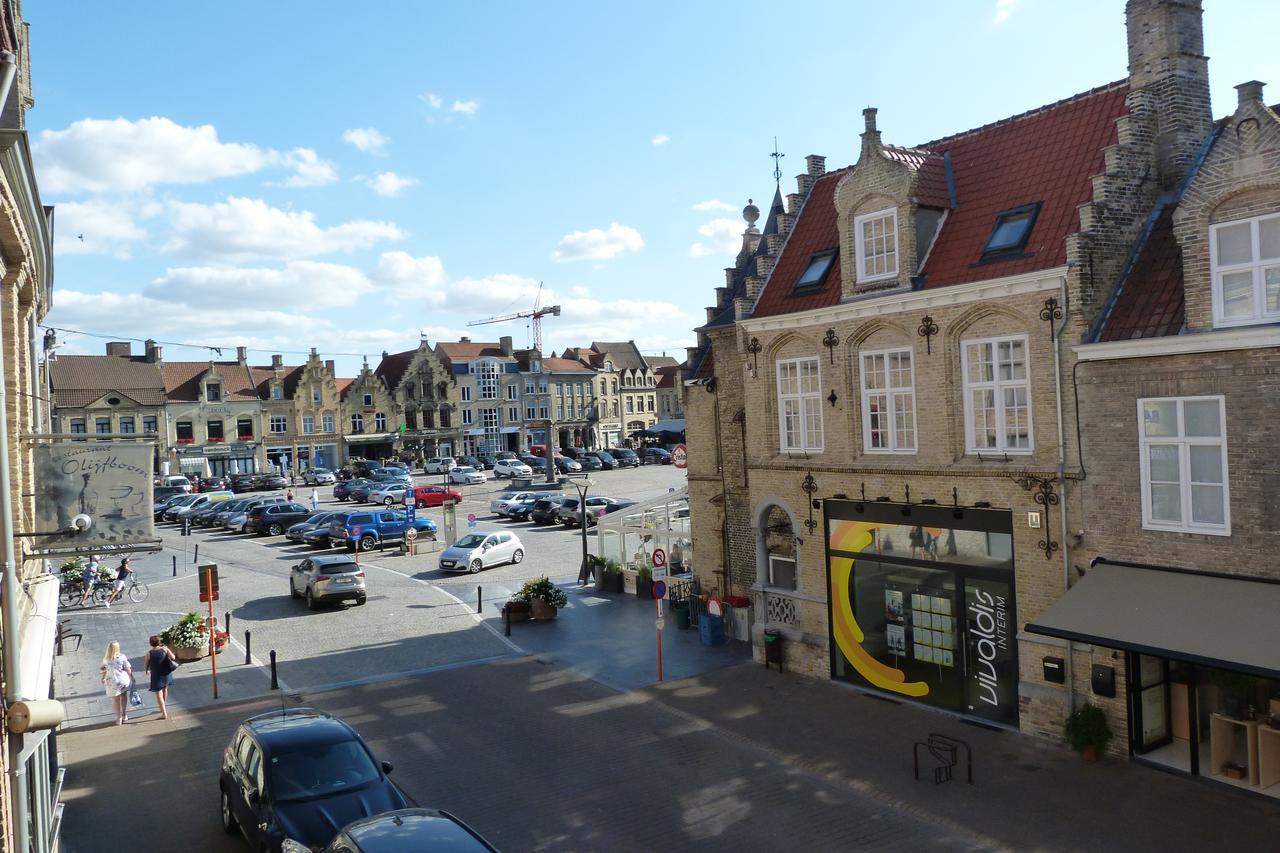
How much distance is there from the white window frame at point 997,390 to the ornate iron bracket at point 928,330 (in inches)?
22.3

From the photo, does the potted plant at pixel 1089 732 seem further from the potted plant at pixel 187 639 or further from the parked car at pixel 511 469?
the parked car at pixel 511 469

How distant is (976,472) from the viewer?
15445mm

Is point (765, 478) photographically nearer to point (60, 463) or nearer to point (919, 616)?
point (919, 616)

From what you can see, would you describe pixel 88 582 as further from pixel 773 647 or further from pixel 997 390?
pixel 997 390

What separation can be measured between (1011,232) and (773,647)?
9.70 metres

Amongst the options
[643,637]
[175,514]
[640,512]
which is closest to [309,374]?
[175,514]

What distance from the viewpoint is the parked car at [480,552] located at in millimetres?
32969

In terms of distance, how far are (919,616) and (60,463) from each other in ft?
45.0

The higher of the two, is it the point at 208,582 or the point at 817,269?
the point at 817,269

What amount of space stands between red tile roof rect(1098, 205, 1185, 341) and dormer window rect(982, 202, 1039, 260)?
72.2 inches

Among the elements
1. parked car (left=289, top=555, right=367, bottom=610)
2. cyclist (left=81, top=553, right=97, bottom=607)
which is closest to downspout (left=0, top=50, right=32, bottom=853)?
parked car (left=289, top=555, right=367, bottom=610)

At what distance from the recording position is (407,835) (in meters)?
9.02

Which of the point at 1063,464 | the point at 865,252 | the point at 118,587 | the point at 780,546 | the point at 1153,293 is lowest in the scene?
the point at 118,587

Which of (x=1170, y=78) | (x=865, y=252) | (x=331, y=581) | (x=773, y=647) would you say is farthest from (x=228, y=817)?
(x=1170, y=78)
